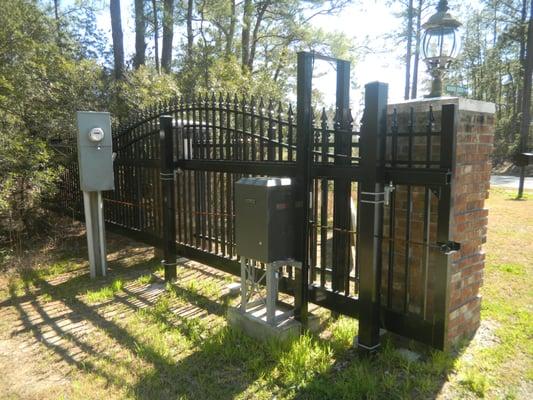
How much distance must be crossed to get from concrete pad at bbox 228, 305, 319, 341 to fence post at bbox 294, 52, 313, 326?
0.13 m

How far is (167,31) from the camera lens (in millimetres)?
13562

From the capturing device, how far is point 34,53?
26.0 feet

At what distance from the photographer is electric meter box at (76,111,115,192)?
197 inches

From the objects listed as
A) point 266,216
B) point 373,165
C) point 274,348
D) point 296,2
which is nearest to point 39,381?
point 274,348

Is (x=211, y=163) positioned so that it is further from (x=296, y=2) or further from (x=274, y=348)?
(x=296, y=2)

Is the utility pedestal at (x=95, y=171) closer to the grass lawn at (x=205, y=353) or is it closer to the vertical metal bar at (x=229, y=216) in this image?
the grass lawn at (x=205, y=353)

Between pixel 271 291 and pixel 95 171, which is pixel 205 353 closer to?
pixel 271 291

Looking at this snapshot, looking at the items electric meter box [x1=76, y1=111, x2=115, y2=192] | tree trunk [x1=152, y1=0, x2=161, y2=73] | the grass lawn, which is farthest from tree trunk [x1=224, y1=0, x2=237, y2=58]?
the grass lawn

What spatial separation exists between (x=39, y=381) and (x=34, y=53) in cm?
711

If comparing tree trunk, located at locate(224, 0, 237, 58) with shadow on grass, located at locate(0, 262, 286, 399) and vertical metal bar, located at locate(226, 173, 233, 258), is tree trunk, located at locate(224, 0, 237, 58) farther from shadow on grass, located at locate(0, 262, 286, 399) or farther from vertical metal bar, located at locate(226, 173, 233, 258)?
shadow on grass, located at locate(0, 262, 286, 399)

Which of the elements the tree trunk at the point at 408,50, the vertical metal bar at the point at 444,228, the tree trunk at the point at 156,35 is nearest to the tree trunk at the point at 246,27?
the tree trunk at the point at 156,35

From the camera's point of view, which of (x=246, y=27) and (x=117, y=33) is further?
(x=246, y=27)

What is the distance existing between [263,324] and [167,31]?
12.7 metres

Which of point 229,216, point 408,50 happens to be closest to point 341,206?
point 229,216
